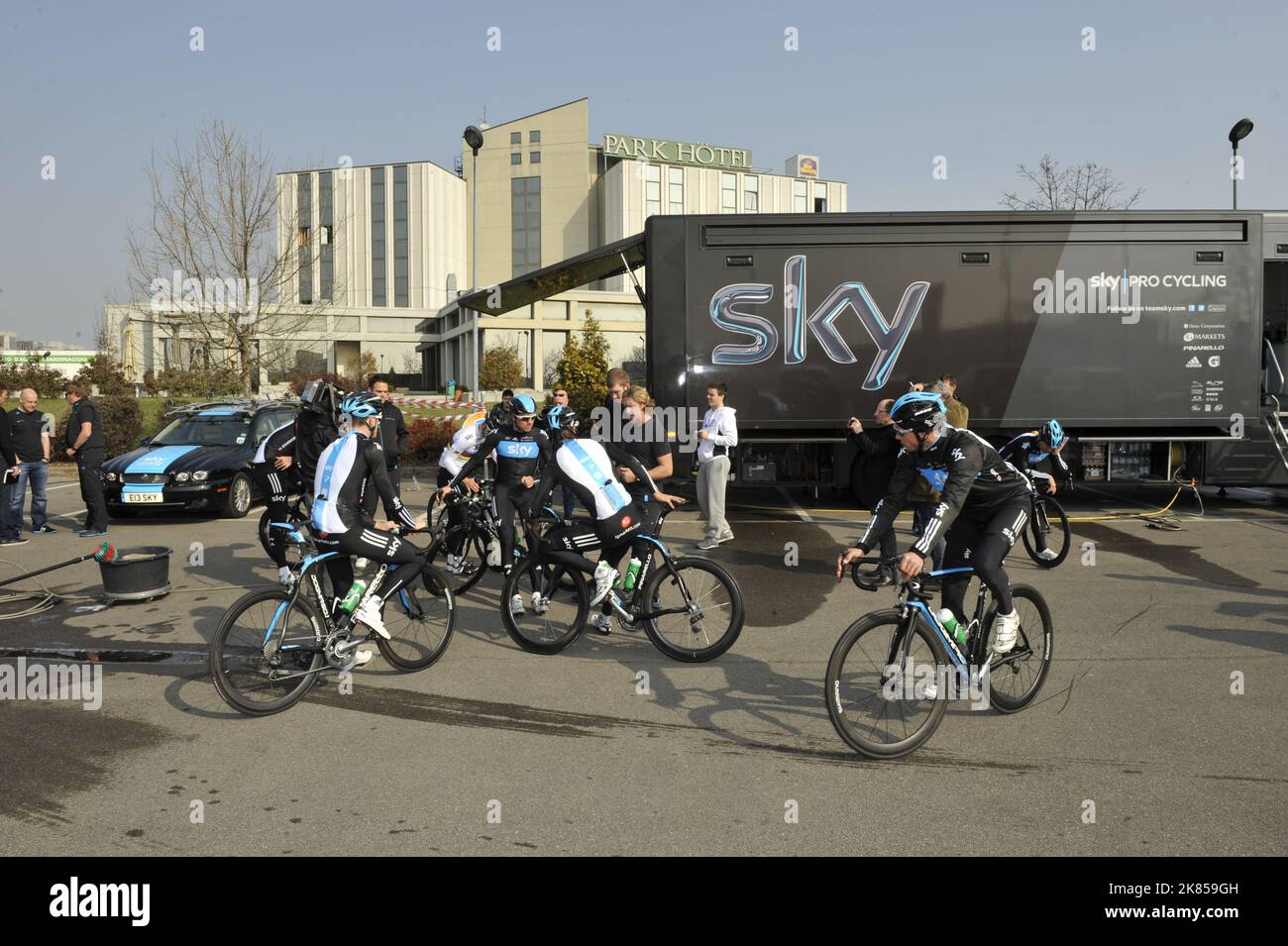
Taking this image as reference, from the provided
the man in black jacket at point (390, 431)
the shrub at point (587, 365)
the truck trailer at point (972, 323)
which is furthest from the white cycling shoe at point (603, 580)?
the shrub at point (587, 365)

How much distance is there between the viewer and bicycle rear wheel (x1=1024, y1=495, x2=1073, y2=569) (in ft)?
31.6

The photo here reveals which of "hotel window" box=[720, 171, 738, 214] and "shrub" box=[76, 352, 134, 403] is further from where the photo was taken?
"hotel window" box=[720, 171, 738, 214]

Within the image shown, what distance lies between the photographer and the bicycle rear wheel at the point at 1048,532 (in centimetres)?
962

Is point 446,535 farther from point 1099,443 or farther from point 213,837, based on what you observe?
point 1099,443

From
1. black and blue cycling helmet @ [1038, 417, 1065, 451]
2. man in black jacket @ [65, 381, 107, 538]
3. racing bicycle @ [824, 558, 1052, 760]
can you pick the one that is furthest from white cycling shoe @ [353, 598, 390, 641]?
man in black jacket @ [65, 381, 107, 538]

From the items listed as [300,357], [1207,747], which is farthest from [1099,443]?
[300,357]

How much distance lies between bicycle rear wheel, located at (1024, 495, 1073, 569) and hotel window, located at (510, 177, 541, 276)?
7404 cm

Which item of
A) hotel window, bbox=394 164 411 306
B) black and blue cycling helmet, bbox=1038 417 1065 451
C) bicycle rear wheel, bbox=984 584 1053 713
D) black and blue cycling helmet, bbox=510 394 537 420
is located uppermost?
hotel window, bbox=394 164 411 306

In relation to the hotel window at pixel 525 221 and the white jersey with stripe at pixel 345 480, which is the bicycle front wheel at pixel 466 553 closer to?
the white jersey with stripe at pixel 345 480

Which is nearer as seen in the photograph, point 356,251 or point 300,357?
point 300,357

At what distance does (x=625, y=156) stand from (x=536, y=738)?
79.7 metres

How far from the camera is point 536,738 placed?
518 centimetres

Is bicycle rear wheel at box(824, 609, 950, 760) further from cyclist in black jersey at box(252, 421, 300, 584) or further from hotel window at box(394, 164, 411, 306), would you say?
hotel window at box(394, 164, 411, 306)

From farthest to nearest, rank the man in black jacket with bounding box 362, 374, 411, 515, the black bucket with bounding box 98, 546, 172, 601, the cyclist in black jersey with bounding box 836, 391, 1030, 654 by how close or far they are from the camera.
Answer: the man in black jacket with bounding box 362, 374, 411, 515 → the black bucket with bounding box 98, 546, 172, 601 → the cyclist in black jersey with bounding box 836, 391, 1030, 654
